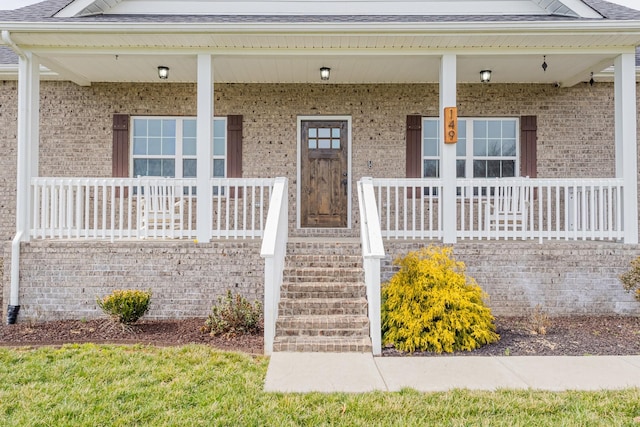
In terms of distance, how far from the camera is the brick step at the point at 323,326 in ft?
16.3

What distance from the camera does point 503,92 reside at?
851 centimetres

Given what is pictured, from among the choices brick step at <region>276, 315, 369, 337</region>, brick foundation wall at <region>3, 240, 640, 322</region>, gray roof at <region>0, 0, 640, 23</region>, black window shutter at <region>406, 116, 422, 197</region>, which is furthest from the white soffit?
brick step at <region>276, 315, 369, 337</region>

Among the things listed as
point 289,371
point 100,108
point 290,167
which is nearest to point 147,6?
point 100,108

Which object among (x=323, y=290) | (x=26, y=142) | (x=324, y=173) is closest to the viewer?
(x=323, y=290)

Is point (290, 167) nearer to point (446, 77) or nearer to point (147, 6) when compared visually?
point (446, 77)

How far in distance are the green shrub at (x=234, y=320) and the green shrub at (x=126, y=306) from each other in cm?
85

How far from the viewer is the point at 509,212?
740cm

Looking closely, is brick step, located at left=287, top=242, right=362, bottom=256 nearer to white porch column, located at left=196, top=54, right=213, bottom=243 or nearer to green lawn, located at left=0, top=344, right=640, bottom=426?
white porch column, located at left=196, top=54, right=213, bottom=243

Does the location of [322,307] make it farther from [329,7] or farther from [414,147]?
[329,7]

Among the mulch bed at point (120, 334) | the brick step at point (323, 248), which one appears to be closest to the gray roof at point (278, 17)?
the brick step at point (323, 248)

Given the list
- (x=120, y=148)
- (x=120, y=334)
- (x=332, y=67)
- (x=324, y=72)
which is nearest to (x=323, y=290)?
(x=120, y=334)

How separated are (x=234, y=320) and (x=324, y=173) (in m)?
3.96

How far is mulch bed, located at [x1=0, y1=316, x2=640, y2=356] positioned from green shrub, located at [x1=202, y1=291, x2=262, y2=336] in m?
0.12

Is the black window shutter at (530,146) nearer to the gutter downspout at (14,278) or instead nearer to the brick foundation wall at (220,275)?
the brick foundation wall at (220,275)
